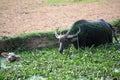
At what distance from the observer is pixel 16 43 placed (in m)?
12.4

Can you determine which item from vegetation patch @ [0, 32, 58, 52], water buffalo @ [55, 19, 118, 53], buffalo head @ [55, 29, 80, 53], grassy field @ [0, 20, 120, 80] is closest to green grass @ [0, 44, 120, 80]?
grassy field @ [0, 20, 120, 80]

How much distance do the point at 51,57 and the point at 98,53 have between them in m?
1.46

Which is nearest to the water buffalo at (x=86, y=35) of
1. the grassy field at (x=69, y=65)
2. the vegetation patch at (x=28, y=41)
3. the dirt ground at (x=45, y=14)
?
Result: the grassy field at (x=69, y=65)

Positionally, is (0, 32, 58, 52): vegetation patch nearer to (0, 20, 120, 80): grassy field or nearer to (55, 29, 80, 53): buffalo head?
(0, 20, 120, 80): grassy field

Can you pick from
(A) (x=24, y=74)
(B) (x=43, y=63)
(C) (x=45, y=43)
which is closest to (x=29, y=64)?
(B) (x=43, y=63)

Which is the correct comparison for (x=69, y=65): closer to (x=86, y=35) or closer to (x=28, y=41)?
(x=86, y=35)

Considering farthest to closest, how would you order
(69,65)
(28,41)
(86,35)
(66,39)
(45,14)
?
(45,14), (28,41), (86,35), (66,39), (69,65)

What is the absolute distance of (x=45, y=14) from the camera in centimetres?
1712

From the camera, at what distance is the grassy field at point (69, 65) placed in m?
8.04

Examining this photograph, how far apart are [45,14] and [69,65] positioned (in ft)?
28.2

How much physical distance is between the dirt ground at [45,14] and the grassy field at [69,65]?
364cm

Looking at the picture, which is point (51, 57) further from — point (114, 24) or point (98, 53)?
point (114, 24)

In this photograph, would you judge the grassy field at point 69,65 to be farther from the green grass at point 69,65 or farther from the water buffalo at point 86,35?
the water buffalo at point 86,35

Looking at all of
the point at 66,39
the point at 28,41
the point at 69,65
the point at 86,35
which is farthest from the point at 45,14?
the point at 69,65
